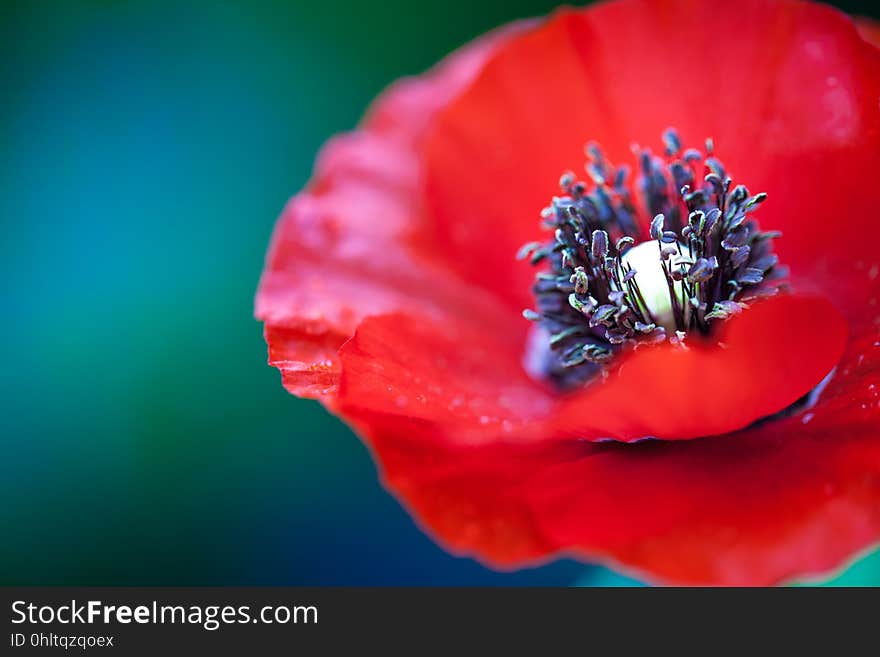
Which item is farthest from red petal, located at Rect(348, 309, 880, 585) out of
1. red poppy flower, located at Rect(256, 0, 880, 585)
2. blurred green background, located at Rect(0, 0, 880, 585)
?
blurred green background, located at Rect(0, 0, 880, 585)

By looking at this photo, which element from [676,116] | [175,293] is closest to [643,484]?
[676,116]

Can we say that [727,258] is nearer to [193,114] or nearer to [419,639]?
[419,639]

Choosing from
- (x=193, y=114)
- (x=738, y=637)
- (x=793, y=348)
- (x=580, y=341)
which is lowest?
(x=738, y=637)

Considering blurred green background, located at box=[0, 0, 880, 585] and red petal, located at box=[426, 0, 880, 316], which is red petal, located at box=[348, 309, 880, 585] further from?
blurred green background, located at box=[0, 0, 880, 585]

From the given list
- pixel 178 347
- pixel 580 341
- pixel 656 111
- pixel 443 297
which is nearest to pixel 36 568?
pixel 178 347

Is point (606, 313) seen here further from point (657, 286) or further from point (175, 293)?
point (175, 293)

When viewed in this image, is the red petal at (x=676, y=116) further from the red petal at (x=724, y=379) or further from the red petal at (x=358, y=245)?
the red petal at (x=724, y=379)
